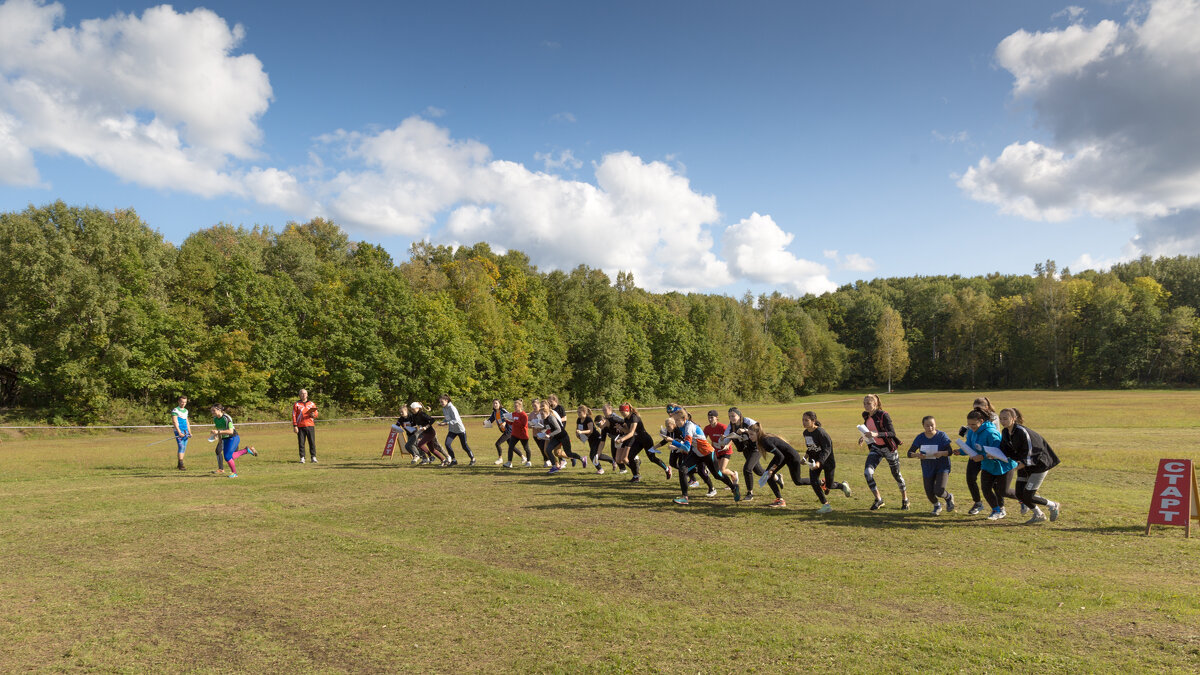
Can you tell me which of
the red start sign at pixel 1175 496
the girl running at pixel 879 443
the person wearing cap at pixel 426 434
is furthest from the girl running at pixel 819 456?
the person wearing cap at pixel 426 434

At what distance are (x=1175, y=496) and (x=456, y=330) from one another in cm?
4899

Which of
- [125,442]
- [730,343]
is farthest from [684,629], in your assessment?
[730,343]

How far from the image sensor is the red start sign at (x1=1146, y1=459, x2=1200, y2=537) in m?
10.7

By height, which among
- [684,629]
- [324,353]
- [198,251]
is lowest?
[684,629]

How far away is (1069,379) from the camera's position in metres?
89.8

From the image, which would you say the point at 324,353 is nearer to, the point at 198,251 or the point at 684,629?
the point at 198,251

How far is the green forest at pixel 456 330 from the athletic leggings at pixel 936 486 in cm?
4433

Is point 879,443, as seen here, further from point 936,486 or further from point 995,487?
point 995,487

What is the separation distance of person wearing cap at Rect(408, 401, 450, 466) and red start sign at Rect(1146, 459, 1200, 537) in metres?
18.0

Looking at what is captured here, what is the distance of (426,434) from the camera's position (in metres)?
21.0

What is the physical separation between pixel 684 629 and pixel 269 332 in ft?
166

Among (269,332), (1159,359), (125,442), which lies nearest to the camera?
(125,442)

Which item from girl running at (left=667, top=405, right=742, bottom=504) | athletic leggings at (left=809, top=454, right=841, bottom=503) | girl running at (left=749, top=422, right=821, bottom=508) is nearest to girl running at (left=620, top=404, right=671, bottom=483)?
girl running at (left=667, top=405, right=742, bottom=504)

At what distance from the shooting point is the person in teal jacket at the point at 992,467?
11.9m
